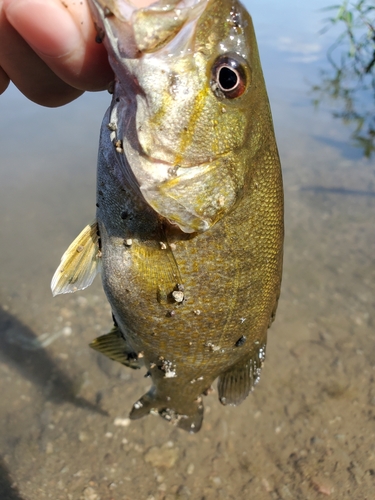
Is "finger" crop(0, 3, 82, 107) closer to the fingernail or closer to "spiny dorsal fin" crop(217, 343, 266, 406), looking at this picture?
the fingernail

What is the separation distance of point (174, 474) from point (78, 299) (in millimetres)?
2151

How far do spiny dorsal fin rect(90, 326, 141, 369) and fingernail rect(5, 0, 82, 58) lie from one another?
1.46m

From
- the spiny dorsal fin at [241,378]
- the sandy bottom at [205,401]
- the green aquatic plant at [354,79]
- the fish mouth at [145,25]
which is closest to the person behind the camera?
the fish mouth at [145,25]

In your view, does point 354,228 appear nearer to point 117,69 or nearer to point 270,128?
point 270,128

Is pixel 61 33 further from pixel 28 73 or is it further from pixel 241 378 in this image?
pixel 241 378

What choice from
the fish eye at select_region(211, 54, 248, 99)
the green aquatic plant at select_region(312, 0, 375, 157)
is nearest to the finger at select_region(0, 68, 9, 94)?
the fish eye at select_region(211, 54, 248, 99)

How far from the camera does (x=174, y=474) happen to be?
3570 millimetres

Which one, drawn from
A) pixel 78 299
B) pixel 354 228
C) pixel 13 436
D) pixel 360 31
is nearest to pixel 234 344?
pixel 13 436

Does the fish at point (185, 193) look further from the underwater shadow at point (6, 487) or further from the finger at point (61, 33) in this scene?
the underwater shadow at point (6, 487)

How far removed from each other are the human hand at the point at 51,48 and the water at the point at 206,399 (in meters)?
3.00

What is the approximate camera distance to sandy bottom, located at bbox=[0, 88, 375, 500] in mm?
3512

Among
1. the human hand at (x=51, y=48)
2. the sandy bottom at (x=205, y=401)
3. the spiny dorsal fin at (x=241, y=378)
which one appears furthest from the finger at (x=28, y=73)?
the sandy bottom at (x=205, y=401)

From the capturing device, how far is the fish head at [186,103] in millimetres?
1388

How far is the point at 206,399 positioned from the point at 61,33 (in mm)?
3424
